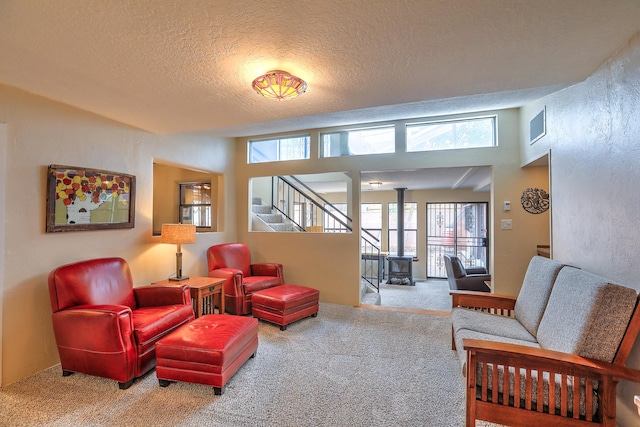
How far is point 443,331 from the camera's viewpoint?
3.21 metres

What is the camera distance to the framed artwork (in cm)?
247

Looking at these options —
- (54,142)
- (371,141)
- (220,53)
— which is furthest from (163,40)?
(371,141)

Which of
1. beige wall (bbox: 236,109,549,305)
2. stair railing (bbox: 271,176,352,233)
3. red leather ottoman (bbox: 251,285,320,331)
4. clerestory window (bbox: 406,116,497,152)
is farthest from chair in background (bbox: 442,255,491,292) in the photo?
red leather ottoman (bbox: 251,285,320,331)

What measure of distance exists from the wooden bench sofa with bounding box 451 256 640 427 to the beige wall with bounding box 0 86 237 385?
10.9ft

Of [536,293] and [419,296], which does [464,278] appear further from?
[536,293]

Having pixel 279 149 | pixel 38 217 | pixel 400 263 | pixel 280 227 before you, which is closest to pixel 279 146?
pixel 279 149

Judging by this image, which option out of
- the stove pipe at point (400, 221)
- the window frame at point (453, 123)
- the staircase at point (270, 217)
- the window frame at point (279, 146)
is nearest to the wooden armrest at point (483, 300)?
the window frame at point (453, 123)

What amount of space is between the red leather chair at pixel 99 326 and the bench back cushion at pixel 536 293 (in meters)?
3.02

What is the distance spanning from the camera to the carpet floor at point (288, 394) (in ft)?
5.88

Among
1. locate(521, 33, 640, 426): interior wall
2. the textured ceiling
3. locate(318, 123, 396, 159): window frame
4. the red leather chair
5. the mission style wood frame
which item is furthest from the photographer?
locate(318, 123, 396, 159): window frame

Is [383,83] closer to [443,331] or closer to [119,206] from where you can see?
[443,331]

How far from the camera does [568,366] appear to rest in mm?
1462

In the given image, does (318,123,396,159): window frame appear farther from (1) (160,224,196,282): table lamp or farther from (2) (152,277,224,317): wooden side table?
(2) (152,277,224,317): wooden side table

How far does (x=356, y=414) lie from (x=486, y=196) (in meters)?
6.85
